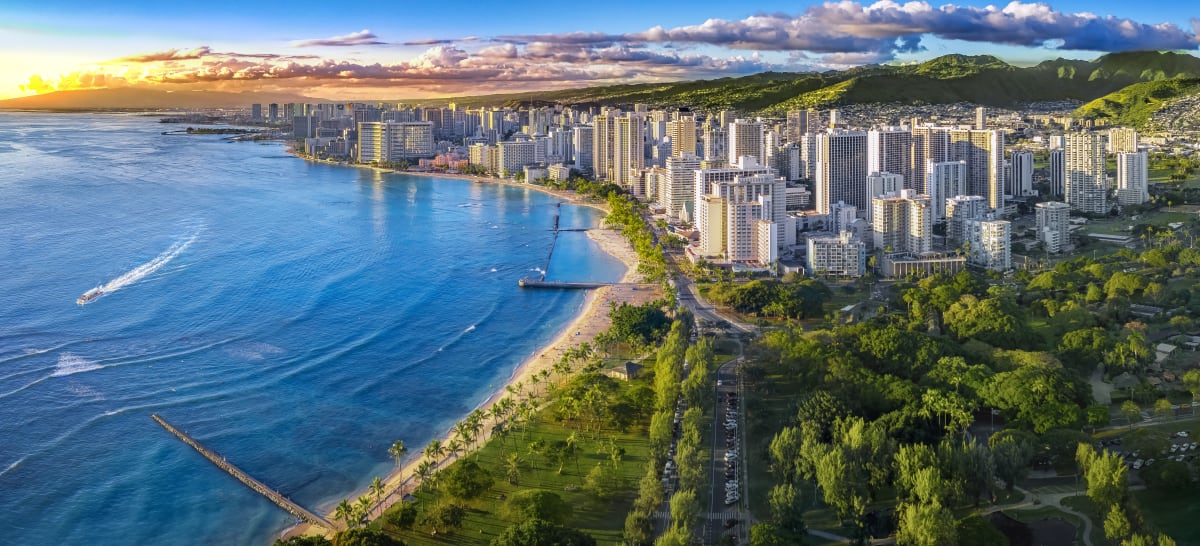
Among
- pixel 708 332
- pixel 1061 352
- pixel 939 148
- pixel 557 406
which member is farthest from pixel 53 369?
Result: pixel 939 148

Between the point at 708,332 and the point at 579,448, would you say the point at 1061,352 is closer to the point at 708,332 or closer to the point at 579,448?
the point at 708,332

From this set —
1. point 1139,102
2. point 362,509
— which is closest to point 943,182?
point 362,509

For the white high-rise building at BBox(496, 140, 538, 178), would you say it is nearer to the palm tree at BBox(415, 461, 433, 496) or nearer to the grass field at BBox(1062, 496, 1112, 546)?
the palm tree at BBox(415, 461, 433, 496)

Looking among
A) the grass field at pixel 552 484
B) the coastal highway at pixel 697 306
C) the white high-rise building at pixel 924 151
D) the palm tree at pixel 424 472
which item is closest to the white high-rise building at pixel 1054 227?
the white high-rise building at pixel 924 151

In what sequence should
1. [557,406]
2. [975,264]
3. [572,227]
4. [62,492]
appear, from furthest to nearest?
[572,227]
[975,264]
[557,406]
[62,492]

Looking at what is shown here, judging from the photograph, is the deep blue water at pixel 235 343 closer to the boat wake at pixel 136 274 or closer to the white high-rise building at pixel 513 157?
the boat wake at pixel 136 274

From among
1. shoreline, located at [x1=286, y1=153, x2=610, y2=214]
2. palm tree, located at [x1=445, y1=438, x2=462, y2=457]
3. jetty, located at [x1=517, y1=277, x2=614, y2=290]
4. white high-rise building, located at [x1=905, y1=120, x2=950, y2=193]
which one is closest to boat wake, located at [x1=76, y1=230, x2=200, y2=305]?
jetty, located at [x1=517, y1=277, x2=614, y2=290]
